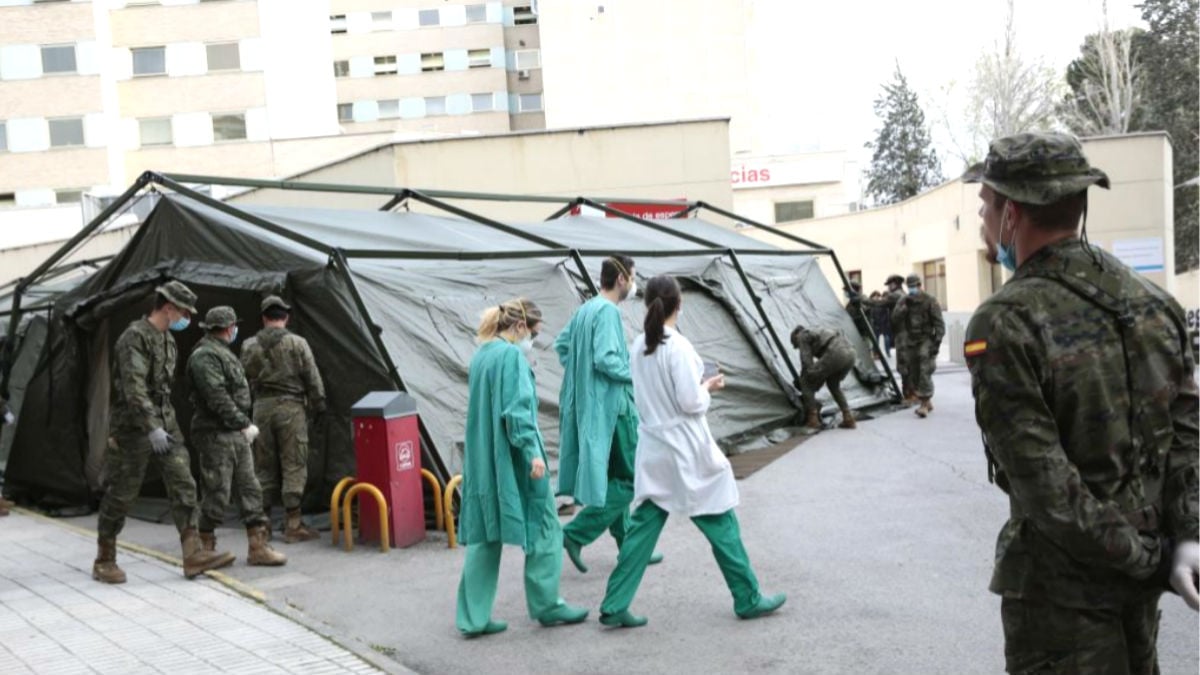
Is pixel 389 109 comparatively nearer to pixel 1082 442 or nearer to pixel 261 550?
pixel 261 550

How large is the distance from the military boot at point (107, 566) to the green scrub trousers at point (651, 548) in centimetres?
381

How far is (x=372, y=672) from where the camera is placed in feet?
18.2

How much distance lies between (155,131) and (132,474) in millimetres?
39187

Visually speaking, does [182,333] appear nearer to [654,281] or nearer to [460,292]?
[460,292]

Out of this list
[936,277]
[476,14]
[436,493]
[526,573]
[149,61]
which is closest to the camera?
[526,573]

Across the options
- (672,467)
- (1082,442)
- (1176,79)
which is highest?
(1176,79)

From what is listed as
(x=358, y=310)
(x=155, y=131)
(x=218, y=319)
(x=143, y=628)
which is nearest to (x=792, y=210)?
(x=155, y=131)

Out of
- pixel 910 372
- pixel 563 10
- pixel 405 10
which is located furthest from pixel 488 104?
pixel 910 372

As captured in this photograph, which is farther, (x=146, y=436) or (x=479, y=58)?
(x=479, y=58)

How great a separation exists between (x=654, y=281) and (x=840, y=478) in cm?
509

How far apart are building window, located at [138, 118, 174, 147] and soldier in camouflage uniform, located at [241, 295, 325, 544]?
37.6 metres

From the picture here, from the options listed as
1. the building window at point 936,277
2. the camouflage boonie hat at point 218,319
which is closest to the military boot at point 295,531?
the camouflage boonie hat at point 218,319

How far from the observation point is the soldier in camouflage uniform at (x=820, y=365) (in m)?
13.6

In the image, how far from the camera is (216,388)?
785 cm
